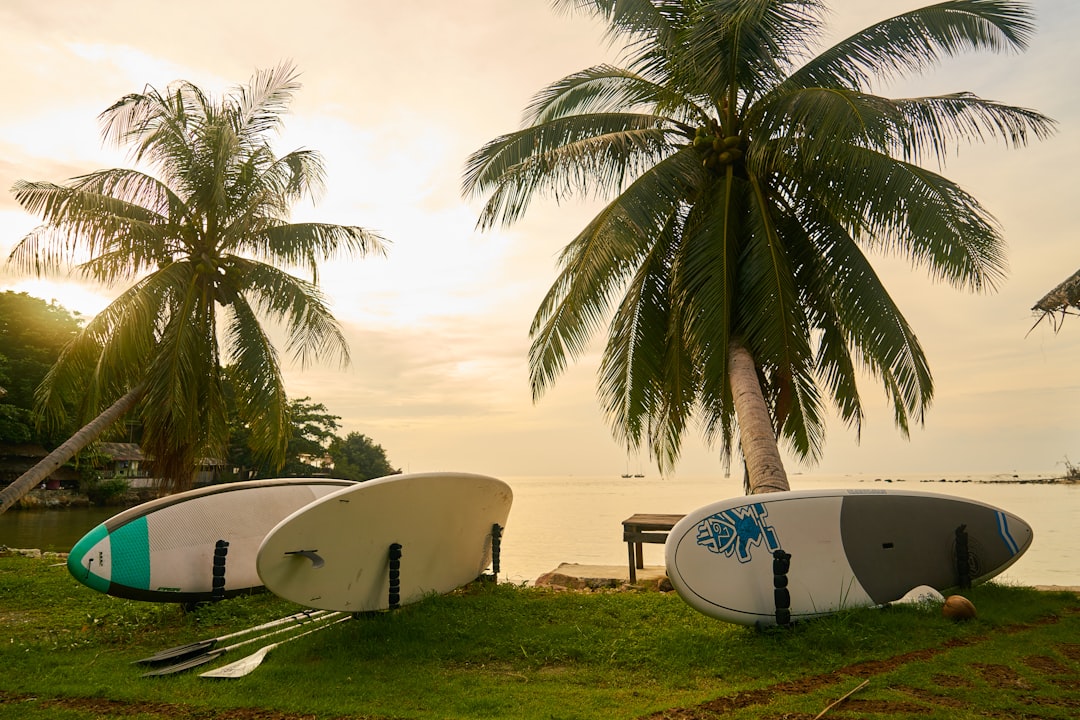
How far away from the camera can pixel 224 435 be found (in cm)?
1009

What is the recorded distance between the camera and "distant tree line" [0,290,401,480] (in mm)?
22219

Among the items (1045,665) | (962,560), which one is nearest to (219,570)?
(1045,665)

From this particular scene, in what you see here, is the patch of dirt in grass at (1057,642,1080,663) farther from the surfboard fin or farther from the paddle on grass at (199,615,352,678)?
the paddle on grass at (199,615,352,678)

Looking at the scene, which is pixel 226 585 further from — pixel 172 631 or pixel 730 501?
pixel 730 501

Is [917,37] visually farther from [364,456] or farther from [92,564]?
[364,456]

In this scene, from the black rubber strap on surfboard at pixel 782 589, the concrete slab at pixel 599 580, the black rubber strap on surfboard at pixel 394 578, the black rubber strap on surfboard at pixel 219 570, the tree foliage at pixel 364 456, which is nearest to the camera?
the black rubber strap on surfboard at pixel 782 589

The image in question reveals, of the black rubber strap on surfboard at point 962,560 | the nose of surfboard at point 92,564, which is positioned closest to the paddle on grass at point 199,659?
the nose of surfboard at point 92,564

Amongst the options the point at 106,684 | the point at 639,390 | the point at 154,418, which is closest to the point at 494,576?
the point at 639,390

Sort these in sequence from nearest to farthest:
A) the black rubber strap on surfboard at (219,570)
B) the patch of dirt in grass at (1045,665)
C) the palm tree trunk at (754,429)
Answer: the patch of dirt in grass at (1045,665), the palm tree trunk at (754,429), the black rubber strap on surfboard at (219,570)

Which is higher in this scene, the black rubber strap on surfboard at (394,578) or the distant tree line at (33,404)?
the distant tree line at (33,404)

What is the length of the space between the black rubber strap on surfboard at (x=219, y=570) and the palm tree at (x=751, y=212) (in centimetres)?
317

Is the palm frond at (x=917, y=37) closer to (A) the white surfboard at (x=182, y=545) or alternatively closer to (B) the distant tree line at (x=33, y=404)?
(A) the white surfboard at (x=182, y=545)

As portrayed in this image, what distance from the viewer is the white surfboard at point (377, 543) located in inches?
177

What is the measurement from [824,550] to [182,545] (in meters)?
5.26
